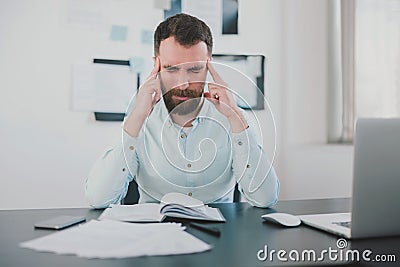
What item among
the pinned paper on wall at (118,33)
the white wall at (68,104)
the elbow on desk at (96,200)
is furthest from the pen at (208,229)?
the pinned paper on wall at (118,33)

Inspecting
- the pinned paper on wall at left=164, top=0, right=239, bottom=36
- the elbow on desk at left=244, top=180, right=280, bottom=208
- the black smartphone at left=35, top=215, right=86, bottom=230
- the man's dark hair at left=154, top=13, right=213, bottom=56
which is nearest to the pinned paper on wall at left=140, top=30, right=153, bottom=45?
the pinned paper on wall at left=164, top=0, right=239, bottom=36

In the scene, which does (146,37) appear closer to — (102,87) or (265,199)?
(102,87)

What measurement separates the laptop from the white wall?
130cm

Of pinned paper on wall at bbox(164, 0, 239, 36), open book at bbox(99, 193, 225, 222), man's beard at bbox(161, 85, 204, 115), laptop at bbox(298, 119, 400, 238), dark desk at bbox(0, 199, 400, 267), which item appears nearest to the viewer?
dark desk at bbox(0, 199, 400, 267)

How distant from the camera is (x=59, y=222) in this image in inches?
41.2

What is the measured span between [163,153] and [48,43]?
1.21 meters

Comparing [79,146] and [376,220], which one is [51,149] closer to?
[79,146]

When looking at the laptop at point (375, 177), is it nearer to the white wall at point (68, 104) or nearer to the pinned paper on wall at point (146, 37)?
the white wall at point (68, 104)

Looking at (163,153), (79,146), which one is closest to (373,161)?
(163,153)

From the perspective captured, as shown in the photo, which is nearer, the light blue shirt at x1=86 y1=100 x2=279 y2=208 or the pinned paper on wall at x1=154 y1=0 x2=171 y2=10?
the light blue shirt at x1=86 y1=100 x2=279 y2=208

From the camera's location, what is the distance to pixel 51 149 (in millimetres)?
2275

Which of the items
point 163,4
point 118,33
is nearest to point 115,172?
point 118,33

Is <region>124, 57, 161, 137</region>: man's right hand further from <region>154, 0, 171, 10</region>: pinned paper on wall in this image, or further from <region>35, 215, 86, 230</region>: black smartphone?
<region>154, 0, 171, 10</region>: pinned paper on wall

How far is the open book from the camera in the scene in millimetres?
1104
